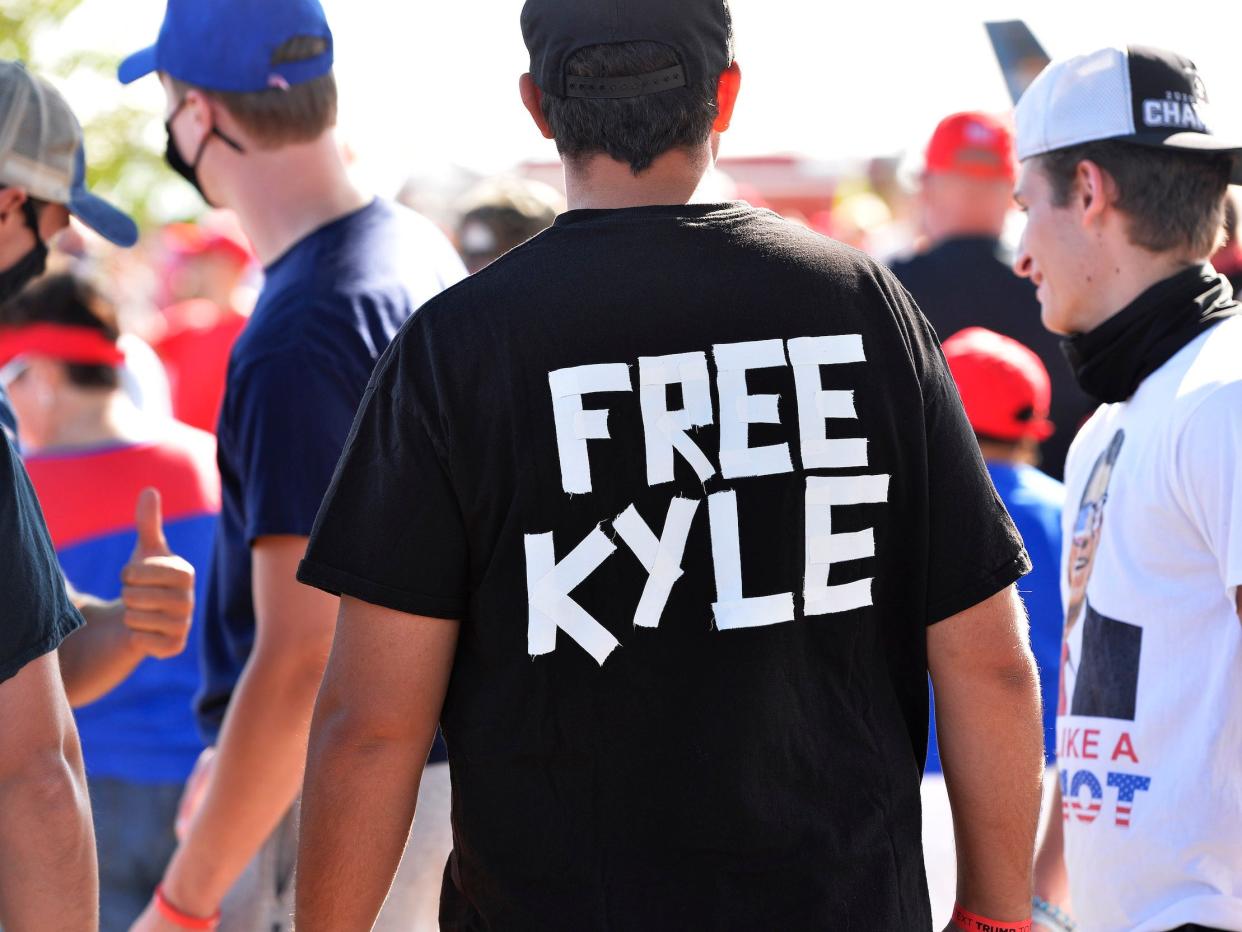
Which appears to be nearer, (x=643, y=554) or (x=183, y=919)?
(x=643, y=554)

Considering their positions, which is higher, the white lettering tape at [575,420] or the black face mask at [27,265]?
the black face mask at [27,265]

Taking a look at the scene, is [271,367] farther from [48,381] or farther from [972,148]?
[972,148]

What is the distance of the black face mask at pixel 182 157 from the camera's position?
3.23 m

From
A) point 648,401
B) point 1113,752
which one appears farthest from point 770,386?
point 1113,752

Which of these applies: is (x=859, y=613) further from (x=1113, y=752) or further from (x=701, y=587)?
(x=1113, y=752)

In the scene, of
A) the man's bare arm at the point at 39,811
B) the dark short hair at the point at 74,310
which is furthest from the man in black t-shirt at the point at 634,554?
the dark short hair at the point at 74,310

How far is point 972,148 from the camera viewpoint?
6.28 m

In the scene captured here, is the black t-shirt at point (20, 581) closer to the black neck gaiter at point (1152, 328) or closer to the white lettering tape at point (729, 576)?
the white lettering tape at point (729, 576)

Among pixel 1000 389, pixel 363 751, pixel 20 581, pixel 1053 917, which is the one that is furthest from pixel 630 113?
pixel 1000 389

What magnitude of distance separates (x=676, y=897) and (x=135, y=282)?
15209 millimetres

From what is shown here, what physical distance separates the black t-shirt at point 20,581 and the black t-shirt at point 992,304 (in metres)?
3.51

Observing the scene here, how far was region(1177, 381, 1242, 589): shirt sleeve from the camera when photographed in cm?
236

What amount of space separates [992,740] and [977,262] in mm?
3833

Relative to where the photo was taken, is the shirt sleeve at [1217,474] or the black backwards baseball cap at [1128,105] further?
the black backwards baseball cap at [1128,105]
